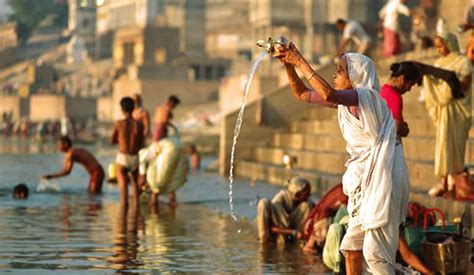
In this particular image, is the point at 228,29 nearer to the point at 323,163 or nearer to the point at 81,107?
the point at 81,107

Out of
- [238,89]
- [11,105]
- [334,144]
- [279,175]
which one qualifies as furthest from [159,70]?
[334,144]

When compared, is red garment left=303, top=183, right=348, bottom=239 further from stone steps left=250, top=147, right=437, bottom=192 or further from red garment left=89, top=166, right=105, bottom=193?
red garment left=89, top=166, right=105, bottom=193

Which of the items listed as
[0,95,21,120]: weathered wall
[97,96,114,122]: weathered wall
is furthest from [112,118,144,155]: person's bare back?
[0,95,21,120]: weathered wall

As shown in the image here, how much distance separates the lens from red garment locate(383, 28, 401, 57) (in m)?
24.9

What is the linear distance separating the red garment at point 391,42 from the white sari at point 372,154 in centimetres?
1588

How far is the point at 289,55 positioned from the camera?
8.86 metres

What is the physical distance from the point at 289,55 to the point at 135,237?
560cm

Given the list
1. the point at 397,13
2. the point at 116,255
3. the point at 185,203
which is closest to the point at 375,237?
the point at 116,255

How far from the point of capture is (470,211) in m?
13.3

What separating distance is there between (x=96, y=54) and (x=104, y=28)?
784 cm

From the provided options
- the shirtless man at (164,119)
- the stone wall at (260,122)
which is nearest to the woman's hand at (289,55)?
the shirtless man at (164,119)

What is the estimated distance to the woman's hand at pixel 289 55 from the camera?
8820mm

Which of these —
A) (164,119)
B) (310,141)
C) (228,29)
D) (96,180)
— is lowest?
(96,180)

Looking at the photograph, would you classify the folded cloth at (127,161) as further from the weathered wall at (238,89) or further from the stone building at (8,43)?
the stone building at (8,43)
